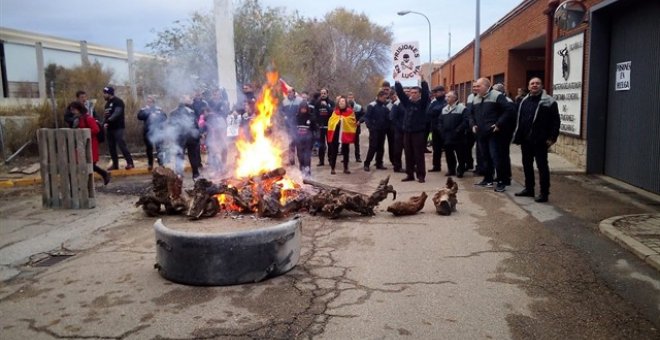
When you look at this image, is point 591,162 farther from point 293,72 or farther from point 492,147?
point 293,72

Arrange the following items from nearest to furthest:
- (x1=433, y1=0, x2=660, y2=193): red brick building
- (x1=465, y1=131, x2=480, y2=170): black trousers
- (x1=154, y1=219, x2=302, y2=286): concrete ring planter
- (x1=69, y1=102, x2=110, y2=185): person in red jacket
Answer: (x1=154, y1=219, x2=302, y2=286): concrete ring planter, (x1=433, y1=0, x2=660, y2=193): red brick building, (x1=69, y1=102, x2=110, y2=185): person in red jacket, (x1=465, y1=131, x2=480, y2=170): black trousers

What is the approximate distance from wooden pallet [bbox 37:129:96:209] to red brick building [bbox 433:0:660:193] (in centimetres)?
948

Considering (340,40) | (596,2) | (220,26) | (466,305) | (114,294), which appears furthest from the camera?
(340,40)

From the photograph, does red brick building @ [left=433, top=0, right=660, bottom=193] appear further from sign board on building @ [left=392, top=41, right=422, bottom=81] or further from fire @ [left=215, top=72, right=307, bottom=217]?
fire @ [left=215, top=72, right=307, bottom=217]

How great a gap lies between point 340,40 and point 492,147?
3080 cm

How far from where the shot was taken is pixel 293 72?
26.0m

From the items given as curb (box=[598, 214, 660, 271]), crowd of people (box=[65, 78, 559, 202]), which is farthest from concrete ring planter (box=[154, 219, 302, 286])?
crowd of people (box=[65, 78, 559, 202])

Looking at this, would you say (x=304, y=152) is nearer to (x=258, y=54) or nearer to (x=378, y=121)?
(x=378, y=121)

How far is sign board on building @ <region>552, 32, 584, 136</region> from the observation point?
11688 millimetres

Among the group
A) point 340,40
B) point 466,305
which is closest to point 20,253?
point 466,305

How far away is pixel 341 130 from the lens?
1237 cm

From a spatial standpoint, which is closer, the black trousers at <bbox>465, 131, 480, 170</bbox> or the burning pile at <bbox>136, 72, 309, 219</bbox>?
the burning pile at <bbox>136, 72, 309, 219</bbox>

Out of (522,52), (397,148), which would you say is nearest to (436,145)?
(397,148)

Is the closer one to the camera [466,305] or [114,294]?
[466,305]
